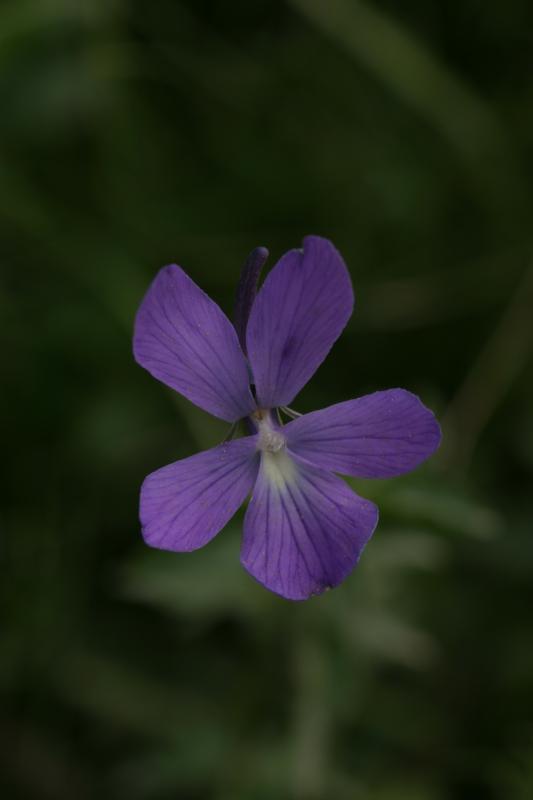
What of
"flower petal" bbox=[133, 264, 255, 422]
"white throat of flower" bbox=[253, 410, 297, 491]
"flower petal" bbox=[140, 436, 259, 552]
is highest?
"flower petal" bbox=[133, 264, 255, 422]

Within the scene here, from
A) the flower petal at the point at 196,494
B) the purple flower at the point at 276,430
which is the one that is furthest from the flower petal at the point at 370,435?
the flower petal at the point at 196,494

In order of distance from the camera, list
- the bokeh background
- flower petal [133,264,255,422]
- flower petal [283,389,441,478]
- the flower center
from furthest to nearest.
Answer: the bokeh background
the flower center
flower petal [283,389,441,478]
flower petal [133,264,255,422]

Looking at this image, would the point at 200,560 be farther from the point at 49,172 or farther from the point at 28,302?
the point at 49,172

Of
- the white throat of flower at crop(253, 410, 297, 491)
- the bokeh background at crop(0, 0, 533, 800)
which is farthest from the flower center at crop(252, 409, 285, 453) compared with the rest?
the bokeh background at crop(0, 0, 533, 800)

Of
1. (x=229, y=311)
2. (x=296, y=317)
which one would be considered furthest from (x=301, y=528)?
(x=229, y=311)

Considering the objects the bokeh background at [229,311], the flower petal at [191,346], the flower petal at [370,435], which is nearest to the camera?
the flower petal at [191,346]

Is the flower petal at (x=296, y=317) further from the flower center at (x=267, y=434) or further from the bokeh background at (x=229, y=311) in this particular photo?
the bokeh background at (x=229, y=311)

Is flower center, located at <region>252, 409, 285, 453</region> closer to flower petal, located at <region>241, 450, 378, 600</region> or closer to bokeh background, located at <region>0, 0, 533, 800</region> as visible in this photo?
flower petal, located at <region>241, 450, 378, 600</region>
